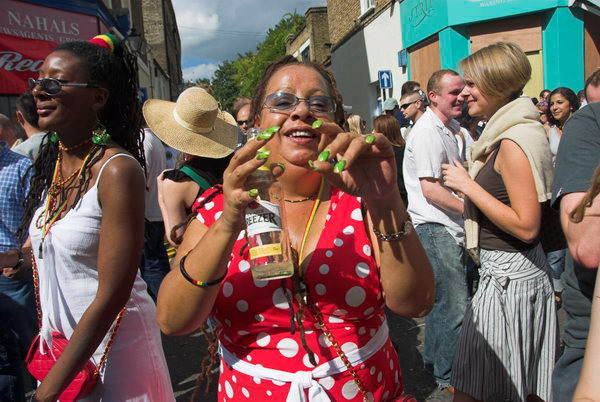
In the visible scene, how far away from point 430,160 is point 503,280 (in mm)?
1102

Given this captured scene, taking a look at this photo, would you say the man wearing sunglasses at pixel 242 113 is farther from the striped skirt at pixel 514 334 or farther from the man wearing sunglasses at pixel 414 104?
the striped skirt at pixel 514 334

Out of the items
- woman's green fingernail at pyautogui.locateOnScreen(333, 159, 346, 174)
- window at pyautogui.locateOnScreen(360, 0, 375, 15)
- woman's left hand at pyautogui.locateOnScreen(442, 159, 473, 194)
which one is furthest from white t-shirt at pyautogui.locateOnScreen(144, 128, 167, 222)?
window at pyautogui.locateOnScreen(360, 0, 375, 15)

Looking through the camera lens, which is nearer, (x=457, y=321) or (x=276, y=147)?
(x=276, y=147)

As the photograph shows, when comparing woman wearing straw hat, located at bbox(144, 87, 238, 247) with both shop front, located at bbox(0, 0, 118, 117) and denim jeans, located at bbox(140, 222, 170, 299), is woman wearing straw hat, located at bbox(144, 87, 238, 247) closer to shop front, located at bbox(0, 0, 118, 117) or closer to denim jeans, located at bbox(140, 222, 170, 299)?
denim jeans, located at bbox(140, 222, 170, 299)

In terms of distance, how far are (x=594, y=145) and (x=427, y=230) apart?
1.88 m

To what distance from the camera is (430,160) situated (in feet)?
11.1

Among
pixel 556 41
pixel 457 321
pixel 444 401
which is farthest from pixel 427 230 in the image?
pixel 556 41

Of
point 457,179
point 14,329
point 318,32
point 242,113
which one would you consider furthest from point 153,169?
point 318,32

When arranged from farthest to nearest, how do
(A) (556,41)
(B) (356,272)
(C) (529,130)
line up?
(A) (556,41) → (C) (529,130) → (B) (356,272)

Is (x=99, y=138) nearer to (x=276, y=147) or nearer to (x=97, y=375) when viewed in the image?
(x=276, y=147)

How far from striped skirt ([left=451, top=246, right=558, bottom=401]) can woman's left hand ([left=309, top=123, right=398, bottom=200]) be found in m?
1.45

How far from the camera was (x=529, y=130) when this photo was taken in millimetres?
2400

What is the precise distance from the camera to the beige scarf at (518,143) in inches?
91.4

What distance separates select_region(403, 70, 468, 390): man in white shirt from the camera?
11.1ft
